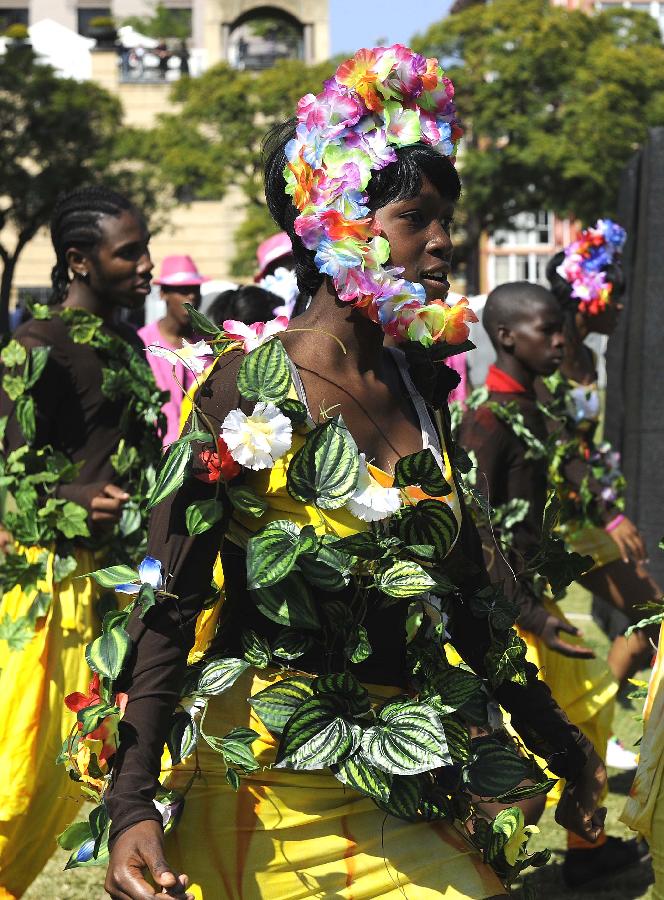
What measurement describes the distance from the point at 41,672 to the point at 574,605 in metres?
6.80

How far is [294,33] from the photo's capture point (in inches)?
2389

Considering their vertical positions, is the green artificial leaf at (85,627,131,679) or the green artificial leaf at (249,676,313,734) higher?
the green artificial leaf at (85,627,131,679)

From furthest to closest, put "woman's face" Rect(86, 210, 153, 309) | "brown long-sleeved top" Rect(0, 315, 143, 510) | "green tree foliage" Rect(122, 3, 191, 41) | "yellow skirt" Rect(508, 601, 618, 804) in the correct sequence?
1. "green tree foliage" Rect(122, 3, 191, 41)
2. "yellow skirt" Rect(508, 601, 618, 804)
3. "woman's face" Rect(86, 210, 153, 309)
4. "brown long-sleeved top" Rect(0, 315, 143, 510)

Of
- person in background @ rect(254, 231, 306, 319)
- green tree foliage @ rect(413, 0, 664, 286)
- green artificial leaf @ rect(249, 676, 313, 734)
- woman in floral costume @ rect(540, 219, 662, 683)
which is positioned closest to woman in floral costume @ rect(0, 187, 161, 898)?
person in background @ rect(254, 231, 306, 319)

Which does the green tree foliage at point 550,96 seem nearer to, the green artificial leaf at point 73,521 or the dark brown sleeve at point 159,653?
the green artificial leaf at point 73,521

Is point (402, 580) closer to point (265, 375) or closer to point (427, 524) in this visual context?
point (427, 524)

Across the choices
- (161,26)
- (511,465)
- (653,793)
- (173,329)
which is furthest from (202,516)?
(161,26)

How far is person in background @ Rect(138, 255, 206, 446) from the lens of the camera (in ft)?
20.6

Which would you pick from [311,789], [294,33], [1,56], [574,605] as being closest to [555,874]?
[311,789]

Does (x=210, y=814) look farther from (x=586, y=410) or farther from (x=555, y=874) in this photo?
(x=586, y=410)

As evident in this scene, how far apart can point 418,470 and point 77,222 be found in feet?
9.61

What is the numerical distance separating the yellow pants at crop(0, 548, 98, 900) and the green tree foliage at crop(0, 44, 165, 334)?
3489 centimetres

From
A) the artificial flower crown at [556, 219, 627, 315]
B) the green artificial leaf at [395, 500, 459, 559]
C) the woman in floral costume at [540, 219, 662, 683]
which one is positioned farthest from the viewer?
the artificial flower crown at [556, 219, 627, 315]

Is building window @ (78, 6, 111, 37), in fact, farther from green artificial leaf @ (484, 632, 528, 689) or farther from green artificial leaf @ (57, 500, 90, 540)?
green artificial leaf @ (484, 632, 528, 689)
